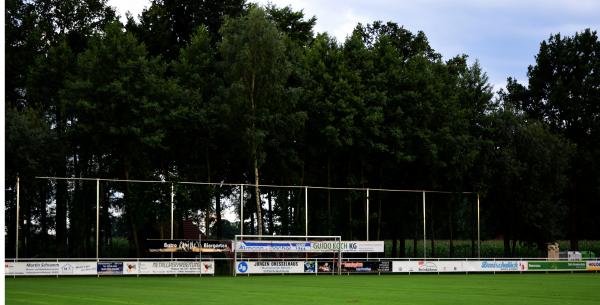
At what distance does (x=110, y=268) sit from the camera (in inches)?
1871

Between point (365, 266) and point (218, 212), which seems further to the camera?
point (218, 212)

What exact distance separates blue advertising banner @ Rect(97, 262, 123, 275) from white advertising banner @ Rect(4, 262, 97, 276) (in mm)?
325

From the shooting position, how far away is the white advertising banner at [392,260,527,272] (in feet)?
184

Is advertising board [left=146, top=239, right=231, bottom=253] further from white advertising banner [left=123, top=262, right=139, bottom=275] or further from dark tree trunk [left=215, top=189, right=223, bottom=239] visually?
dark tree trunk [left=215, top=189, right=223, bottom=239]

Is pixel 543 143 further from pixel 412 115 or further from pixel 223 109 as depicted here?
pixel 223 109

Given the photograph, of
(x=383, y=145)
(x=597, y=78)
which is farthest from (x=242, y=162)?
(x=597, y=78)

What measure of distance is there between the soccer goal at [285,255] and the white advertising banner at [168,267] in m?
1.80

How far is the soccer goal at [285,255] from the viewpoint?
50.7 m

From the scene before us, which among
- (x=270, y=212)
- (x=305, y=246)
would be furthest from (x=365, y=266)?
(x=270, y=212)

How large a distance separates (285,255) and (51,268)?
1436 centimetres

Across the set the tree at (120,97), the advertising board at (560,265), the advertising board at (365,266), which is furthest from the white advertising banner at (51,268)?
the advertising board at (560,265)

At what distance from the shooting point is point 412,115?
227ft

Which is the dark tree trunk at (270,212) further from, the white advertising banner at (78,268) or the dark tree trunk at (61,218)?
the white advertising banner at (78,268)

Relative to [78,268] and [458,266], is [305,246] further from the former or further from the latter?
[78,268]
